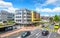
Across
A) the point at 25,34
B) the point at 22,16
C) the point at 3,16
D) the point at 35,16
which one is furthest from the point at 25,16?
the point at 3,16

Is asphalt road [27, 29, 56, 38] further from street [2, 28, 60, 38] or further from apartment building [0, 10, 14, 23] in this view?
apartment building [0, 10, 14, 23]

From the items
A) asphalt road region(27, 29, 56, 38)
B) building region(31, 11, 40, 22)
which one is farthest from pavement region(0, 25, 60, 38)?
building region(31, 11, 40, 22)

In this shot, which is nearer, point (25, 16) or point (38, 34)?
point (25, 16)

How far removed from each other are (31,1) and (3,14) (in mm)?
897

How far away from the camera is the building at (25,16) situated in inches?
106

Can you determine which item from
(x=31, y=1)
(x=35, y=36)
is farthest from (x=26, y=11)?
(x=35, y=36)

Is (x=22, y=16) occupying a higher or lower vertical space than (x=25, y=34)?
higher

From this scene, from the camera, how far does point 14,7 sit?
2881 mm

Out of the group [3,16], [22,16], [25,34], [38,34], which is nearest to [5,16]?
[3,16]

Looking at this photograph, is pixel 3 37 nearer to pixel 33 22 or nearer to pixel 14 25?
pixel 14 25

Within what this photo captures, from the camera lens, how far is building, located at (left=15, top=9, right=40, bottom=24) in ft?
8.80

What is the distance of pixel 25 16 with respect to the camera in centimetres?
268

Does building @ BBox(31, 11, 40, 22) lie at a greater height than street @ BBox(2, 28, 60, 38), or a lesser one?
greater

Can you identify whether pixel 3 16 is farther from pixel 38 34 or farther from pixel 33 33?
pixel 38 34
